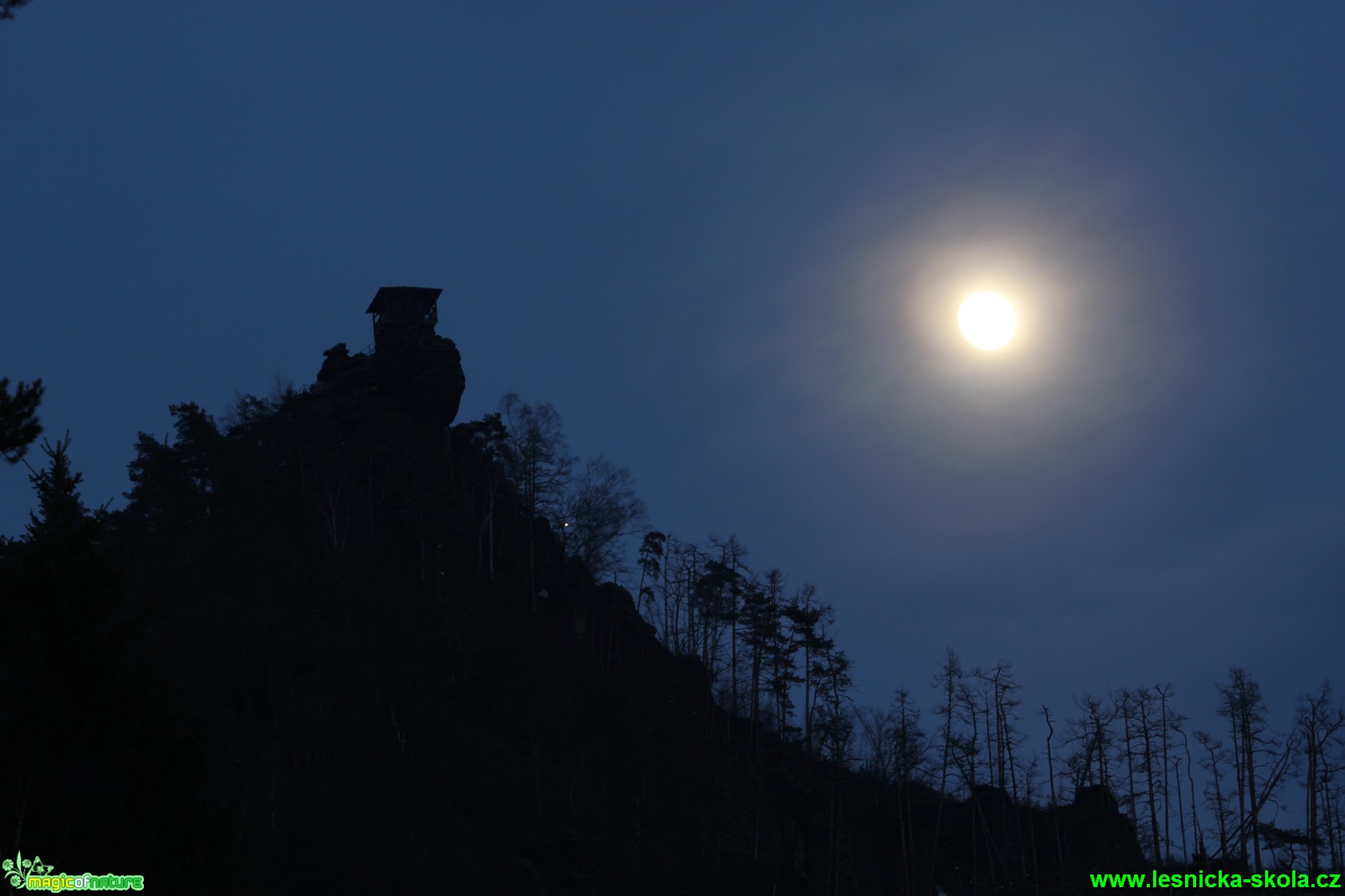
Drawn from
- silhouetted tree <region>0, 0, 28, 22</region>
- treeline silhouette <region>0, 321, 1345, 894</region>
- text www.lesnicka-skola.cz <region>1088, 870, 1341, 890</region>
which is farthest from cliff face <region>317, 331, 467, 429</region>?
silhouetted tree <region>0, 0, 28, 22</region>

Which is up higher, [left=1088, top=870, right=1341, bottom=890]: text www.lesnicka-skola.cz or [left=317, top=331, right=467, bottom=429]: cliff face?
[left=317, top=331, right=467, bottom=429]: cliff face

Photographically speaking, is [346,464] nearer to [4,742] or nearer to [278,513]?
[278,513]

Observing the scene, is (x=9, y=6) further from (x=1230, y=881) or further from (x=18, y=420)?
(x=1230, y=881)

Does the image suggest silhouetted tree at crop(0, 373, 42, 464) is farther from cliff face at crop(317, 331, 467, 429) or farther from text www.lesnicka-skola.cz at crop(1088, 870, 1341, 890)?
cliff face at crop(317, 331, 467, 429)

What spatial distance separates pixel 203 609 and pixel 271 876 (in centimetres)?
1449

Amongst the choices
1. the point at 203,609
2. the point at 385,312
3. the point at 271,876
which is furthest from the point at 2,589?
the point at 385,312

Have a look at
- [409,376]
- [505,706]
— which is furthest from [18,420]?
[409,376]

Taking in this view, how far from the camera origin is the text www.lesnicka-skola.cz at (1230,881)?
134 feet

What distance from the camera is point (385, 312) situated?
7950 cm

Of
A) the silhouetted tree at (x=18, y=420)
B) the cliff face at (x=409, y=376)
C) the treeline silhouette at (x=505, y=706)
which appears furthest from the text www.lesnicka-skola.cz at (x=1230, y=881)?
the cliff face at (x=409, y=376)

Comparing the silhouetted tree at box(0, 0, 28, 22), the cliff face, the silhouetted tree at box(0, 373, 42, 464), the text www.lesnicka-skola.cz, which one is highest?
the cliff face

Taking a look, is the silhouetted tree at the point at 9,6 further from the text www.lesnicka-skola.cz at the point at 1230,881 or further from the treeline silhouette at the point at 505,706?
the text www.lesnicka-skola.cz at the point at 1230,881

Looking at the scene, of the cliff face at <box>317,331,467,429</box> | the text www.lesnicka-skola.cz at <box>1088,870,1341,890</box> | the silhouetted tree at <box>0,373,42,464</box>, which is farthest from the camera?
the cliff face at <box>317,331,467,429</box>

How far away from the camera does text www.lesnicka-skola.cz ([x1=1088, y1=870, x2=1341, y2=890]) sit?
40.9 m
